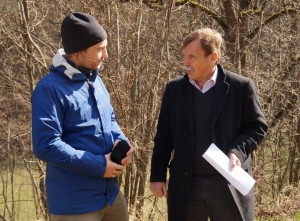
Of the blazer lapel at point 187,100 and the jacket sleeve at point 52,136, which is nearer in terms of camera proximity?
the jacket sleeve at point 52,136

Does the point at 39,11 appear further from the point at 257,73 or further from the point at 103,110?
the point at 103,110

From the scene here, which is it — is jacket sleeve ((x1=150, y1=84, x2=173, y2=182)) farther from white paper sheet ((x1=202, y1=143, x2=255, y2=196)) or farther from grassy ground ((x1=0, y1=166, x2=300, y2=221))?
grassy ground ((x1=0, y1=166, x2=300, y2=221))

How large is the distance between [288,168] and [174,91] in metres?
8.16

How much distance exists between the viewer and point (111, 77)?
6.29 m

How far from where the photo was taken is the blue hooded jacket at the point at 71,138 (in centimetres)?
287

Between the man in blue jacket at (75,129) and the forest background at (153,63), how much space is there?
3078 mm

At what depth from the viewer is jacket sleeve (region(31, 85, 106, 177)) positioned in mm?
2848

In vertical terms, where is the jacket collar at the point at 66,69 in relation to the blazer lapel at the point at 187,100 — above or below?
above

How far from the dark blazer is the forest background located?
9.37ft

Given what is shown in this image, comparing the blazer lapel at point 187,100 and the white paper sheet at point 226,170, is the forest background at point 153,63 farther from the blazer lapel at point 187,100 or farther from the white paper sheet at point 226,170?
the white paper sheet at point 226,170

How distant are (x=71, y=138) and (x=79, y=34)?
0.57 meters

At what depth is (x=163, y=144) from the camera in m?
3.57

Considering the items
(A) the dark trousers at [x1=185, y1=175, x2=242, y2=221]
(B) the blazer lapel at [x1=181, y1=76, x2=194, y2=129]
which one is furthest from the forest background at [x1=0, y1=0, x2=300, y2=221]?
(A) the dark trousers at [x1=185, y1=175, x2=242, y2=221]

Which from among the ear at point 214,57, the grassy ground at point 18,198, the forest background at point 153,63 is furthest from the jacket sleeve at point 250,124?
the grassy ground at point 18,198
